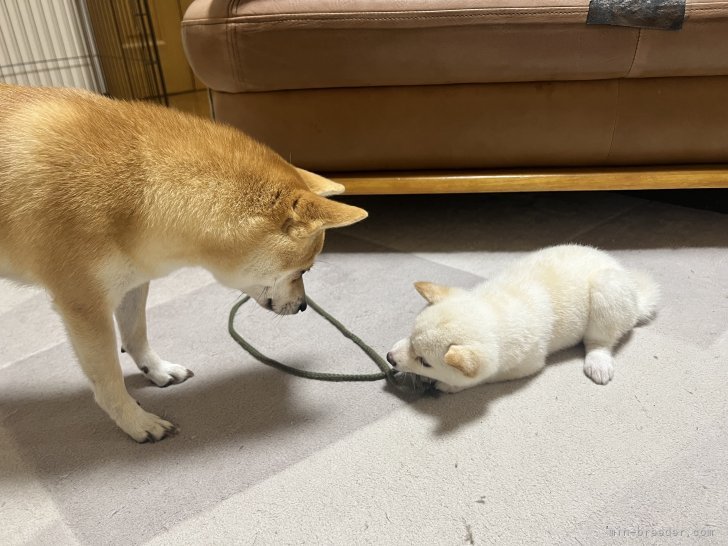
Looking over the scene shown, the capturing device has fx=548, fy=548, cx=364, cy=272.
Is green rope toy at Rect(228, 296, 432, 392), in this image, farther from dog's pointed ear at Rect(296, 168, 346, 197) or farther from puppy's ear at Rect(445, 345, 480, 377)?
dog's pointed ear at Rect(296, 168, 346, 197)

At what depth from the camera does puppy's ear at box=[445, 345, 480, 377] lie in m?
1.05

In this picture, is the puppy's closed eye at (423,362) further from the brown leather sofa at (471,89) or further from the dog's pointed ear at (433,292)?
the brown leather sofa at (471,89)

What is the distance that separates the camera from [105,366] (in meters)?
1.06

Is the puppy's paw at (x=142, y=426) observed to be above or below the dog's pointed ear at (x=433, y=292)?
below

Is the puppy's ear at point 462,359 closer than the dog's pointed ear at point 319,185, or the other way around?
the puppy's ear at point 462,359

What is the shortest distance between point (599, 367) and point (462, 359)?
0.37m

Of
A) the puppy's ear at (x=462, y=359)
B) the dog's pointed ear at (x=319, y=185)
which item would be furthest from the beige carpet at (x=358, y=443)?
the dog's pointed ear at (x=319, y=185)

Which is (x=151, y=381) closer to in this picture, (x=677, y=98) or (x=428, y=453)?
(x=428, y=453)

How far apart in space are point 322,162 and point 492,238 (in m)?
0.62

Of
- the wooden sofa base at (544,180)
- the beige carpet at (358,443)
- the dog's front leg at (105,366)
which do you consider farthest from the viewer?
the wooden sofa base at (544,180)

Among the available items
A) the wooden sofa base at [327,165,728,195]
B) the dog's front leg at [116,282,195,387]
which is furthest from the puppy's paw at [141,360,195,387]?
→ the wooden sofa base at [327,165,728,195]

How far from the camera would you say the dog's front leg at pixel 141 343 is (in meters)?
1.24

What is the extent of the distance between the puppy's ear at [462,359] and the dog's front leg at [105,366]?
1.92ft

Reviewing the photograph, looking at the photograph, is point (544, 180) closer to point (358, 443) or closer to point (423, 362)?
point (423, 362)
